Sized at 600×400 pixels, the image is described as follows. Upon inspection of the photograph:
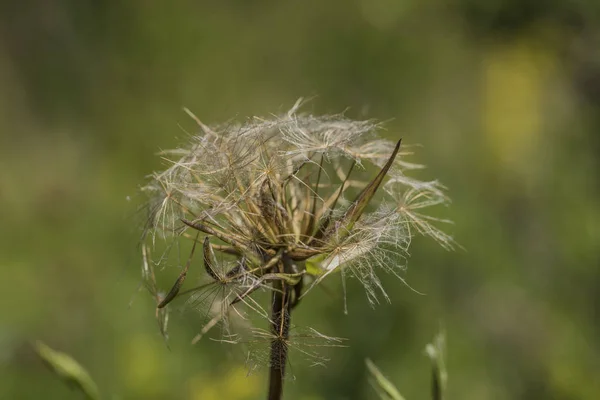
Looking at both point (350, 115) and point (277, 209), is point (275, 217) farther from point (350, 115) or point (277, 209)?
point (350, 115)

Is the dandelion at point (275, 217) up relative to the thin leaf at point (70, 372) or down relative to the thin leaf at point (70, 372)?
up

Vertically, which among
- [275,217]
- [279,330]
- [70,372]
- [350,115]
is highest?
[350,115]

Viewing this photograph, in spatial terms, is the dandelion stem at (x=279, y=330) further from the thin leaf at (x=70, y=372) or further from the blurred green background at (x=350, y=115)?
the blurred green background at (x=350, y=115)

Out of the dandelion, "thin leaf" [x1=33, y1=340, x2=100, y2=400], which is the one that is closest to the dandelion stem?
the dandelion

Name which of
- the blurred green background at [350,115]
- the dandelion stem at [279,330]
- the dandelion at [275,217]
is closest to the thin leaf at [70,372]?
the dandelion at [275,217]

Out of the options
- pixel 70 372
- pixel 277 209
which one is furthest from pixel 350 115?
pixel 70 372

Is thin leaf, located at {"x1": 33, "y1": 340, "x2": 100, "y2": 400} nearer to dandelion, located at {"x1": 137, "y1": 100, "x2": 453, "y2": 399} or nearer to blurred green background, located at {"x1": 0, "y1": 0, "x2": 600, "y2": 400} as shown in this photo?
dandelion, located at {"x1": 137, "y1": 100, "x2": 453, "y2": 399}

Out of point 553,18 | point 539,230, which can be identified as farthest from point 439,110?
point 539,230
